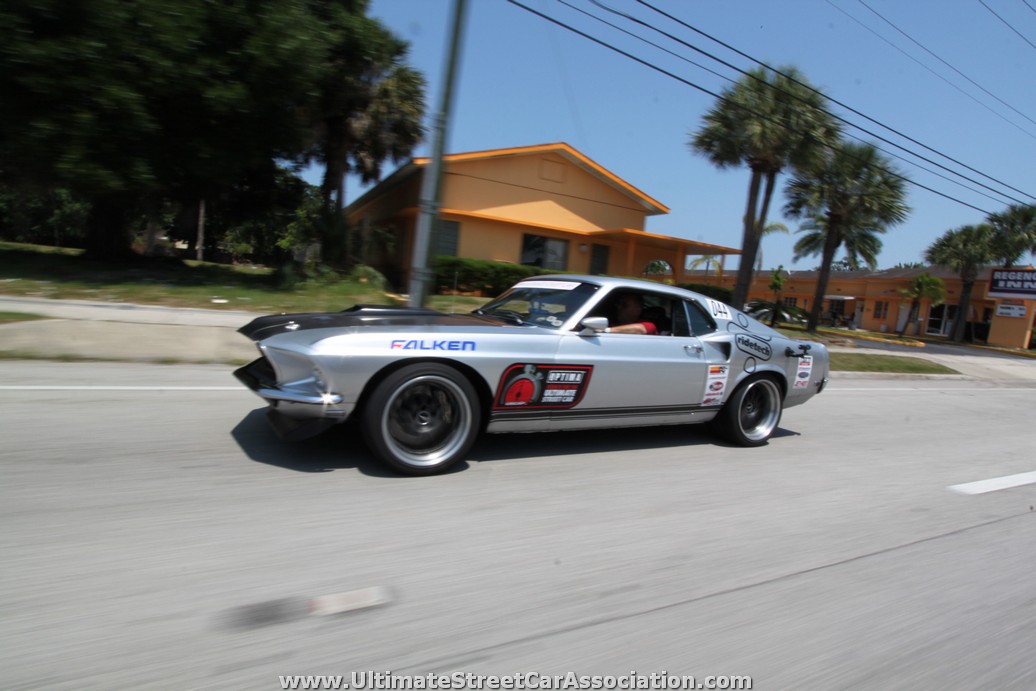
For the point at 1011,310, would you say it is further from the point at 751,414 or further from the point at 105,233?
the point at 105,233

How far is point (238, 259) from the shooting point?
50.1 m

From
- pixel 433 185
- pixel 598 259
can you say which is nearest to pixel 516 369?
pixel 433 185

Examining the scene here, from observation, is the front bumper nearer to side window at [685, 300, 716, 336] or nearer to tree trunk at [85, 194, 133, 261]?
side window at [685, 300, 716, 336]

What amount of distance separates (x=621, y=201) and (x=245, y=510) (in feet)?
80.1

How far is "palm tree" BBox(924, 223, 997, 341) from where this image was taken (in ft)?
131

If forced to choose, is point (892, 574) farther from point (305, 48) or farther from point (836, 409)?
point (305, 48)

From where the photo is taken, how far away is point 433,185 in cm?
757

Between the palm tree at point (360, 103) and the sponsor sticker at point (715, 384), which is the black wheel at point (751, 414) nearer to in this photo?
the sponsor sticker at point (715, 384)

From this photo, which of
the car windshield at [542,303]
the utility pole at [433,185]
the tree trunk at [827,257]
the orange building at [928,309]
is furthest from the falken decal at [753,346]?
the orange building at [928,309]

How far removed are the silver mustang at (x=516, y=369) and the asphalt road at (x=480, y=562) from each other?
0.37 m

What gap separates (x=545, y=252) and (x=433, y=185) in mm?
17571

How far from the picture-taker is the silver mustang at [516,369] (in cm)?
387

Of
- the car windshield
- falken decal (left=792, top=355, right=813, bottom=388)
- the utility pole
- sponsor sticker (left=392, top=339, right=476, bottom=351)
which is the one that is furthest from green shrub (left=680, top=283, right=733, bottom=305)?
sponsor sticker (left=392, top=339, right=476, bottom=351)

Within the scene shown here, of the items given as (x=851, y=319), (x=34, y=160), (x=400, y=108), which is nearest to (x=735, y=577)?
(x=34, y=160)
